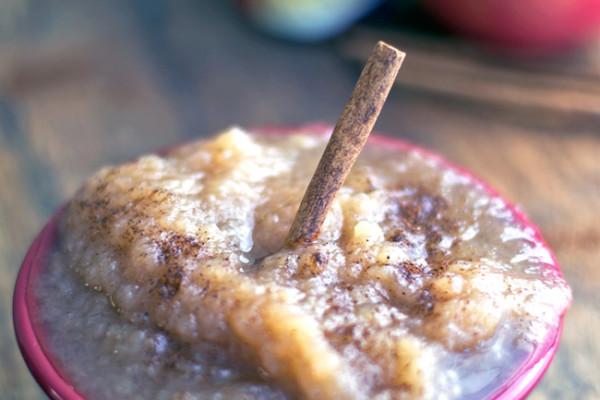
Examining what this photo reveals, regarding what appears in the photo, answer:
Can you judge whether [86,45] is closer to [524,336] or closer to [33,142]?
[33,142]

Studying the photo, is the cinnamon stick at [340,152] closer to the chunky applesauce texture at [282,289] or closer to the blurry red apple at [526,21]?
the chunky applesauce texture at [282,289]

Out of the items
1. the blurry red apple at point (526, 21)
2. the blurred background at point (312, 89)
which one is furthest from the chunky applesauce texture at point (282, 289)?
the blurry red apple at point (526, 21)

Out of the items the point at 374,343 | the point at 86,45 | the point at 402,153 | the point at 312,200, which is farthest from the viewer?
the point at 86,45

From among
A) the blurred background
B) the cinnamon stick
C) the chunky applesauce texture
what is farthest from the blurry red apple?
the cinnamon stick

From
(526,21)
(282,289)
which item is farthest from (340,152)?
(526,21)

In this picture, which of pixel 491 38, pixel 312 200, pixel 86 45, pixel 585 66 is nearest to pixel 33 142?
pixel 86 45

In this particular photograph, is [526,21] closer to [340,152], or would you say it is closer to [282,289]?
[340,152]
